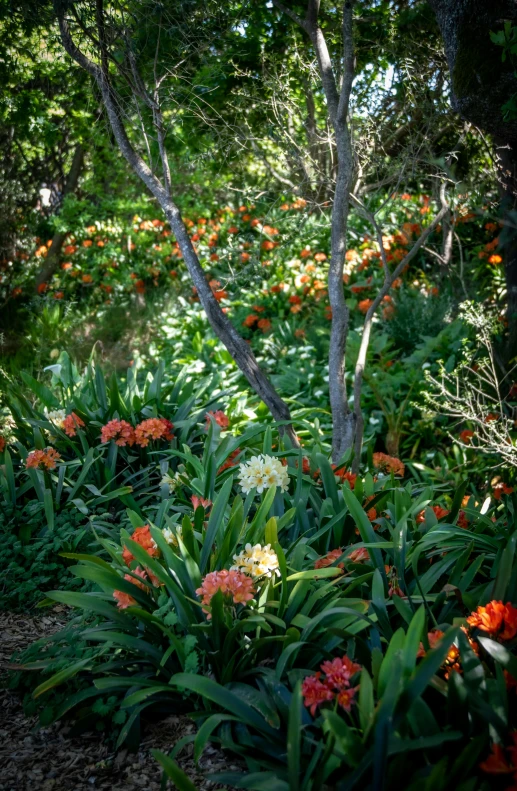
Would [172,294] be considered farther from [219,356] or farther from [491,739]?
[491,739]

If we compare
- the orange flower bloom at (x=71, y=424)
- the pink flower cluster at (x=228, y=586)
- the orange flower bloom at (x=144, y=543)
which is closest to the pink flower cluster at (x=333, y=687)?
the pink flower cluster at (x=228, y=586)

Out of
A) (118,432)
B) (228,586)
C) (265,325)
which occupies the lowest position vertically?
(228,586)

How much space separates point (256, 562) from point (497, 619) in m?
0.76

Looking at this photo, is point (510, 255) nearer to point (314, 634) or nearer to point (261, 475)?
point (261, 475)

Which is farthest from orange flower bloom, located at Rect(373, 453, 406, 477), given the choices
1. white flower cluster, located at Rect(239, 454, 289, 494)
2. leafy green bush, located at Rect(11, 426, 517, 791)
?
white flower cluster, located at Rect(239, 454, 289, 494)

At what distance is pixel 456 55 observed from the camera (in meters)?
2.97

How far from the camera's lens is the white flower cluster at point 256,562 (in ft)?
7.32

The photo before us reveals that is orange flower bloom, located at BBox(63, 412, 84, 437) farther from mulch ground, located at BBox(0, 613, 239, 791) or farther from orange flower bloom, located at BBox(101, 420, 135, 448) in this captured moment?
mulch ground, located at BBox(0, 613, 239, 791)

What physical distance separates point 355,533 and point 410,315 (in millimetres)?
3160

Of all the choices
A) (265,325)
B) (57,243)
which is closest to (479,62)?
(265,325)

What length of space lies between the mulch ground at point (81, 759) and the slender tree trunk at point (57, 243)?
20.0ft

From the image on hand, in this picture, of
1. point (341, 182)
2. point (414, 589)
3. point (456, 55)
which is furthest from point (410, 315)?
point (414, 589)

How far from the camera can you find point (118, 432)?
3799 mm

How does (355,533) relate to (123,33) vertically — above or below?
below
